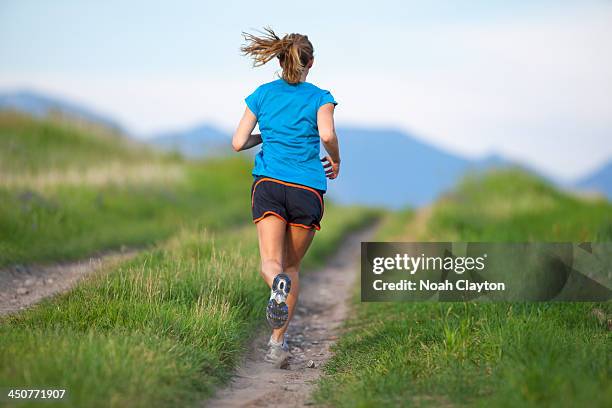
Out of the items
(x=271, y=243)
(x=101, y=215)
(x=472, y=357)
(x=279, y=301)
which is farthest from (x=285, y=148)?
(x=101, y=215)

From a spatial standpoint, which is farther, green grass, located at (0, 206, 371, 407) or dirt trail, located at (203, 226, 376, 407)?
dirt trail, located at (203, 226, 376, 407)

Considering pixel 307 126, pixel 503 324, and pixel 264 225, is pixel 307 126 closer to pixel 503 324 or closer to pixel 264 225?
pixel 264 225

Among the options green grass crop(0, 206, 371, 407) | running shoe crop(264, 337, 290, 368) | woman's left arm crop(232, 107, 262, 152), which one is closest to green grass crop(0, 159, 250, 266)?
green grass crop(0, 206, 371, 407)

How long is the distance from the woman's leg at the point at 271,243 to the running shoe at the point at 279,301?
183mm

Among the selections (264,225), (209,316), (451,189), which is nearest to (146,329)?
(209,316)

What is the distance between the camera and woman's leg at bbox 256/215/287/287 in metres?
6.05

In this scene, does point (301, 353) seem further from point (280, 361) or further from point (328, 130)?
point (328, 130)

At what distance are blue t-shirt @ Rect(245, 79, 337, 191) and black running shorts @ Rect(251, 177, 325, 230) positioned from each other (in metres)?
0.05

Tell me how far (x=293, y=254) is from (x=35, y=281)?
4.37 m

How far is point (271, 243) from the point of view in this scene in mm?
6094

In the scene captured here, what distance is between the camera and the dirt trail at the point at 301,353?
5.33 m

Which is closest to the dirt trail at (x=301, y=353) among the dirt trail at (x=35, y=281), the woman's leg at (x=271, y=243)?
the woman's leg at (x=271, y=243)

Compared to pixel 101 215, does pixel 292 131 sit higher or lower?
higher

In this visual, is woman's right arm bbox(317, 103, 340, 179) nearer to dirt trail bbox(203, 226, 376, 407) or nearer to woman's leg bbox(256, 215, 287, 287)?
woman's leg bbox(256, 215, 287, 287)
